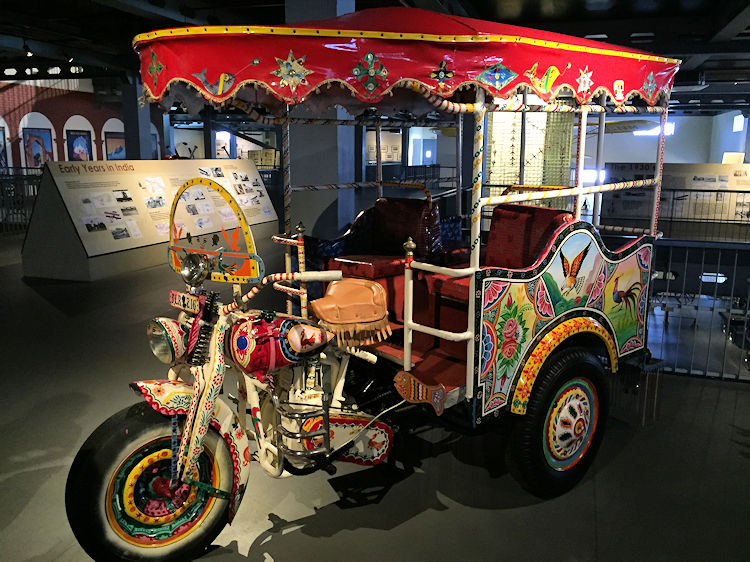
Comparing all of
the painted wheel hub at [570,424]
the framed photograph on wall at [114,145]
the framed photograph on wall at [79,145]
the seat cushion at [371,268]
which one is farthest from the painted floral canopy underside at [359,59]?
the framed photograph on wall at [114,145]

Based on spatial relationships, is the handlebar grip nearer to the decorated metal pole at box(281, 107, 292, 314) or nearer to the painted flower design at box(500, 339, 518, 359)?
the painted flower design at box(500, 339, 518, 359)

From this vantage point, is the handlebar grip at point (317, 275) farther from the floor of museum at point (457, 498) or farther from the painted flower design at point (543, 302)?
the floor of museum at point (457, 498)

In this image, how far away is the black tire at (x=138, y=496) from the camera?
2326 millimetres

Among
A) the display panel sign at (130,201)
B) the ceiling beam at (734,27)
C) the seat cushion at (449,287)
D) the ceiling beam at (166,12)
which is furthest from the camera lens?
the ceiling beam at (166,12)

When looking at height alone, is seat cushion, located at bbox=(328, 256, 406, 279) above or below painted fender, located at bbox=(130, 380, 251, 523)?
above

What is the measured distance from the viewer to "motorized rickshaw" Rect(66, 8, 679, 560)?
242 centimetres

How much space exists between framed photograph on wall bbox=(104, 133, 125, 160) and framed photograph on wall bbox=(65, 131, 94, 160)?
26.4 inches

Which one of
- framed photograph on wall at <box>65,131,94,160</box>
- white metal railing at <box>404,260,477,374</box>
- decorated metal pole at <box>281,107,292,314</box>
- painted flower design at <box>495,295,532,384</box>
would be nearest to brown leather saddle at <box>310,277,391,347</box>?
white metal railing at <box>404,260,477,374</box>

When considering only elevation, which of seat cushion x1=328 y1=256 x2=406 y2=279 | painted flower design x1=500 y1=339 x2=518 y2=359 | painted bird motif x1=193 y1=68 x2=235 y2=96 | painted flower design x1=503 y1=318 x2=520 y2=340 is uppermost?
painted bird motif x1=193 y1=68 x2=235 y2=96

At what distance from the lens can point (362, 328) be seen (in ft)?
9.25

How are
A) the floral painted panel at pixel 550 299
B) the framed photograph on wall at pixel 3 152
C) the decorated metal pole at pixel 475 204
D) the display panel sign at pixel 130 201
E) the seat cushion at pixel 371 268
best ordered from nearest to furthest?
the decorated metal pole at pixel 475 204
the floral painted panel at pixel 550 299
the seat cushion at pixel 371 268
the display panel sign at pixel 130 201
the framed photograph on wall at pixel 3 152

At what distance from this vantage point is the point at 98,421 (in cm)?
393

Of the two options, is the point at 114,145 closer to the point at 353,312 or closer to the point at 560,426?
the point at 353,312

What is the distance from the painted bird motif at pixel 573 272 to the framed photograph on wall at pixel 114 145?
21373mm
